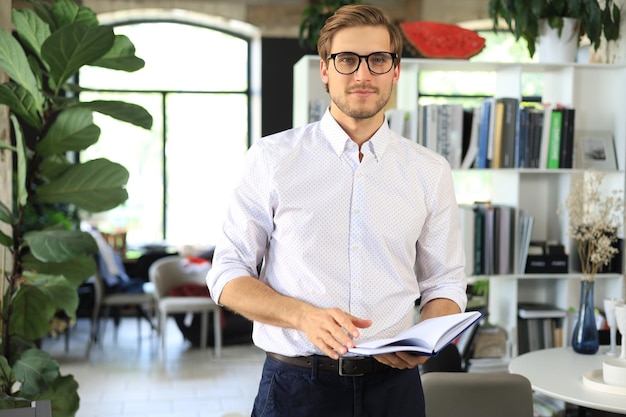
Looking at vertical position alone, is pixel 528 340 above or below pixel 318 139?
below

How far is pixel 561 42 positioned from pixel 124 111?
9.60 feet

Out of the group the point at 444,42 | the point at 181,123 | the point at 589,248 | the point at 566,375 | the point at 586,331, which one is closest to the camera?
the point at 566,375

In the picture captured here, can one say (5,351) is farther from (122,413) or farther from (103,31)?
(122,413)

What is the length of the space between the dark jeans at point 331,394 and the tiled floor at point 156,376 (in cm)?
352

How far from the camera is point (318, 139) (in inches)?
82.9

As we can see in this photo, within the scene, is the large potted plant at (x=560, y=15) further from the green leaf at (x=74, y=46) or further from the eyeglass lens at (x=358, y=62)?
the eyeglass lens at (x=358, y=62)

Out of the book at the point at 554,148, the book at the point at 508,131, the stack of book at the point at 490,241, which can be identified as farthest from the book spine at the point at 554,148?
the stack of book at the point at 490,241

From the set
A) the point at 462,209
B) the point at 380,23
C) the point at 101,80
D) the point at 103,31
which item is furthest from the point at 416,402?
the point at 101,80

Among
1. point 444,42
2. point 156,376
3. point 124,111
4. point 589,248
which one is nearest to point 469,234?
point 589,248

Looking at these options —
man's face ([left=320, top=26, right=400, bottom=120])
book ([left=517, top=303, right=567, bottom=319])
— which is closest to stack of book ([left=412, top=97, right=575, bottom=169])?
book ([left=517, top=303, right=567, bottom=319])

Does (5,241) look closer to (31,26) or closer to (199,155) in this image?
(31,26)

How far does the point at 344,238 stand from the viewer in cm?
200

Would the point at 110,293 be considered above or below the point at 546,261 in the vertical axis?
below

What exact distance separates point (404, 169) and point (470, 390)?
1088 mm
